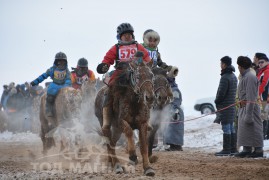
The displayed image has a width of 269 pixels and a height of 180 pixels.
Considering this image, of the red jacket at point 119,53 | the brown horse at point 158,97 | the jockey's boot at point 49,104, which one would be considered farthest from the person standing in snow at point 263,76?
the red jacket at point 119,53

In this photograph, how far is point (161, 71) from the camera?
11.6 metres

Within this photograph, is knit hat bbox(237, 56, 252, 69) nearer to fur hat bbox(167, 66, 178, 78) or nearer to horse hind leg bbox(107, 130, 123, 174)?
fur hat bbox(167, 66, 178, 78)

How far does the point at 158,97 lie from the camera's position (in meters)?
11.3

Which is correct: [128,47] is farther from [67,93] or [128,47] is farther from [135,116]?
[67,93]

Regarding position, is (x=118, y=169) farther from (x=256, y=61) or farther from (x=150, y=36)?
(x=256, y=61)

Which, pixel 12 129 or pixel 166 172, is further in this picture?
pixel 12 129

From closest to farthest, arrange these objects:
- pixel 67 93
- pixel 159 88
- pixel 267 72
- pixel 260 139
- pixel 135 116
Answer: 1. pixel 135 116
2. pixel 159 88
3. pixel 260 139
4. pixel 67 93
5. pixel 267 72

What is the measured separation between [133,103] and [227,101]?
5.48 m

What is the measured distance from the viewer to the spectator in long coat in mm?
12094

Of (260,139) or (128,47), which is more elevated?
(128,47)

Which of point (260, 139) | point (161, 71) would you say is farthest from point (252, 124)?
point (161, 71)

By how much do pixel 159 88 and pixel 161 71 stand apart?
59 centimetres

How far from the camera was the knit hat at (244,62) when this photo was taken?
1270 cm

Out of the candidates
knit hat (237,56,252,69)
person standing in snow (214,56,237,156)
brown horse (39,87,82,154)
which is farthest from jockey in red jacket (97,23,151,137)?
person standing in snow (214,56,237,156)
